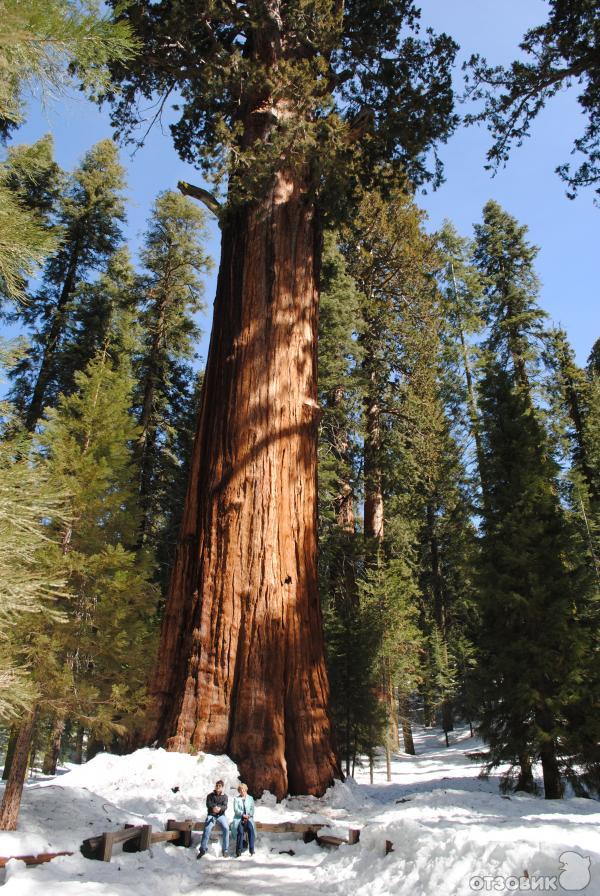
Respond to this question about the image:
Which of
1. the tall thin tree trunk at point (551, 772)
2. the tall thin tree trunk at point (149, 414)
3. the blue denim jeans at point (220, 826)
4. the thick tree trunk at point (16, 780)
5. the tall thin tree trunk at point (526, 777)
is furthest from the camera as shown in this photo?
the tall thin tree trunk at point (149, 414)

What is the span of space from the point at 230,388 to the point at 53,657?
3.95 meters

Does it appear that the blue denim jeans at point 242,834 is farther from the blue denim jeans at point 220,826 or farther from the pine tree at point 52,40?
the pine tree at point 52,40

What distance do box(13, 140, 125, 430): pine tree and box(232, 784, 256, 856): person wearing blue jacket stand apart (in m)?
12.8

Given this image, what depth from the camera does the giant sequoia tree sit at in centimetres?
682

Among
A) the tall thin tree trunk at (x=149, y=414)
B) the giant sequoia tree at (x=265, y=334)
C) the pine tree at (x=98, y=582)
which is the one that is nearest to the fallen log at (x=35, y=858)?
the pine tree at (x=98, y=582)

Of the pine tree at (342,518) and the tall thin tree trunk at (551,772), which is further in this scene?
the pine tree at (342,518)

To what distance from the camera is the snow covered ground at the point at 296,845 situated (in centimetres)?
333

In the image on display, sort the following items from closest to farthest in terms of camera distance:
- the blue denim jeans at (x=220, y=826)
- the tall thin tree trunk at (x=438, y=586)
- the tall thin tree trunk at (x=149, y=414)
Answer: the blue denim jeans at (x=220, y=826) → the tall thin tree trunk at (x=149, y=414) → the tall thin tree trunk at (x=438, y=586)

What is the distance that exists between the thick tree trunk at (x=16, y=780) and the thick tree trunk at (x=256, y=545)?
1755 mm

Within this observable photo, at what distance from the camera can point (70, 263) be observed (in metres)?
19.0

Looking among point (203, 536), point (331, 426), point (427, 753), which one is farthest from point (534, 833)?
point (427, 753)

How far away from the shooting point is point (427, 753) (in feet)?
75.9

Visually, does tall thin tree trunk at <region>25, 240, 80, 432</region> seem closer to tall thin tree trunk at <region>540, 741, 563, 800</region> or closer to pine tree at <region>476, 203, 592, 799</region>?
pine tree at <region>476, 203, 592, 799</region>

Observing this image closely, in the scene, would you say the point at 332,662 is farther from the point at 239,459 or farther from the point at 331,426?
the point at 239,459
